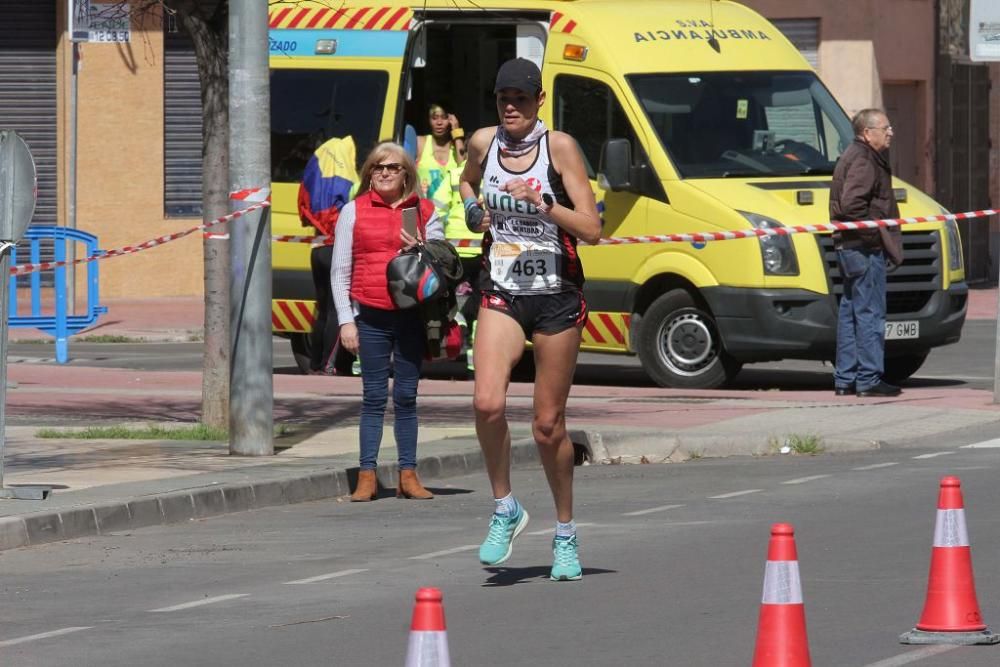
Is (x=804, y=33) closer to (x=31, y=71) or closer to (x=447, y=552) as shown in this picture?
(x=31, y=71)

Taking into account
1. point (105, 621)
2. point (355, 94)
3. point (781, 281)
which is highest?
point (355, 94)

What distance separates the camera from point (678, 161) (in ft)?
58.0

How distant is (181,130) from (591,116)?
1289cm

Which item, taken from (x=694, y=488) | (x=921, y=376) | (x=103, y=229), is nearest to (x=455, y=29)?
(x=921, y=376)

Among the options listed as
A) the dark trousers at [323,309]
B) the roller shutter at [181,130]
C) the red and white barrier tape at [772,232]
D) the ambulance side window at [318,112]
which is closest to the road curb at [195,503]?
the dark trousers at [323,309]

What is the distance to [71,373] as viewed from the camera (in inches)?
774

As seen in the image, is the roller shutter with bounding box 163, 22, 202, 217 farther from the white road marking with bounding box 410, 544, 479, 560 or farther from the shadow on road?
the shadow on road

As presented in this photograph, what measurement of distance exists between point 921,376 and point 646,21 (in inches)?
150

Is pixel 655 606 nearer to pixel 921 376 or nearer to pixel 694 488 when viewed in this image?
pixel 694 488

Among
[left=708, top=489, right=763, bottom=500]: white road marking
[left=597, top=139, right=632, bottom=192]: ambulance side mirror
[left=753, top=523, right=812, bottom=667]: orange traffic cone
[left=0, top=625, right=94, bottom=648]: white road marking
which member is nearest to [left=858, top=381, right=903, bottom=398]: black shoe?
[left=597, top=139, right=632, bottom=192]: ambulance side mirror

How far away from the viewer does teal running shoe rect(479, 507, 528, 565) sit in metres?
9.02

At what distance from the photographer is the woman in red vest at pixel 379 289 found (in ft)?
38.3

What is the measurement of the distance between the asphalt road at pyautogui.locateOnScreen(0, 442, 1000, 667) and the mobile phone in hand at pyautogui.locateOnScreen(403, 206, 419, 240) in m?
1.41

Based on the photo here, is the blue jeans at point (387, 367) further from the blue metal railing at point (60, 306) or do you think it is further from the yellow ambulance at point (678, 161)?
the blue metal railing at point (60, 306)
